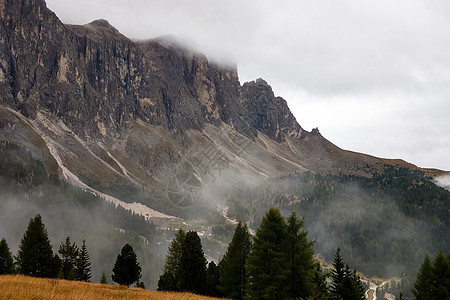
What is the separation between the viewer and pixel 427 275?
42.3 metres

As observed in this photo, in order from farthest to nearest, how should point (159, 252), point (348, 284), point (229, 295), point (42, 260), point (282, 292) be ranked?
point (159, 252)
point (42, 260)
point (348, 284)
point (229, 295)
point (282, 292)

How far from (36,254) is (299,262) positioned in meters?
40.9

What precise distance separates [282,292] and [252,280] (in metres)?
2.98

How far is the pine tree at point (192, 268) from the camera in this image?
147 feet

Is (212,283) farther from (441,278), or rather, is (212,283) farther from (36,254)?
(441,278)

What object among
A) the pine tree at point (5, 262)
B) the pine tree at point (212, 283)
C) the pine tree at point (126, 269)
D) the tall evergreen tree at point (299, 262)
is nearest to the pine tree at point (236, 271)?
the pine tree at point (212, 283)

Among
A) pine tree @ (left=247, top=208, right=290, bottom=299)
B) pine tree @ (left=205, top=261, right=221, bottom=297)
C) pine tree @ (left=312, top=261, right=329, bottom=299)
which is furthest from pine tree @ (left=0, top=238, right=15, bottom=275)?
pine tree @ (left=312, top=261, right=329, bottom=299)

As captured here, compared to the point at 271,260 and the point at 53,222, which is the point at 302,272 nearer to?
the point at 271,260

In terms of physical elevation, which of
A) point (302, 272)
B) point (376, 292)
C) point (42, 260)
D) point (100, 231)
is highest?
point (302, 272)

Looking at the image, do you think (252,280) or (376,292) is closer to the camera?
(252,280)

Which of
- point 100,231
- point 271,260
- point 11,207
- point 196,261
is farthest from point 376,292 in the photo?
point 11,207

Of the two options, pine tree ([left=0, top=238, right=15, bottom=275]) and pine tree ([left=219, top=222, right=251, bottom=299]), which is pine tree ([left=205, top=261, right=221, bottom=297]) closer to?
pine tree ([left=219, top=222, right=251, bottom=299])

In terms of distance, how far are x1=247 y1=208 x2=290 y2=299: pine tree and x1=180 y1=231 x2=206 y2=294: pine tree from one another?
49.3 feet

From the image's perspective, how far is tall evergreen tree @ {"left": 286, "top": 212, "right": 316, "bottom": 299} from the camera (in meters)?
30.3
